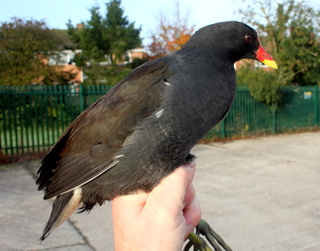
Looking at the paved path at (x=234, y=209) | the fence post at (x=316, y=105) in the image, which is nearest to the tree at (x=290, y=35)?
the fence post at (x=316, y=105)

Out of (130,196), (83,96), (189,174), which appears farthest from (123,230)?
(83,96)

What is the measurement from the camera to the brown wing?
1890mm

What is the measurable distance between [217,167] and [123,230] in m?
6.26

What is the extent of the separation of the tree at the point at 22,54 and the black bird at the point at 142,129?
12.7 meters

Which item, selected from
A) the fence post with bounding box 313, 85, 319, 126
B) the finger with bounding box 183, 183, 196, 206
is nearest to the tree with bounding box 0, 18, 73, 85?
the fence post with bounding box 313, 85, 319, 126

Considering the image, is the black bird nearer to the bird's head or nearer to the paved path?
the bird's head

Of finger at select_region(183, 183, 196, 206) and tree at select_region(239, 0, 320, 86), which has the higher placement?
tree at select_region(239, 0, 320, 86)

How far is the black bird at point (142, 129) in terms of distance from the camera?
5.89 ft

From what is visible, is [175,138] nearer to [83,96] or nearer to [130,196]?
[130,196]

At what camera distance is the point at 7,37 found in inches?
547

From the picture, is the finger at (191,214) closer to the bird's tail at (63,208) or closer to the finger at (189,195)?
the finger at (189,195)

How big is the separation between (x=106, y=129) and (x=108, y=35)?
64.7 feet

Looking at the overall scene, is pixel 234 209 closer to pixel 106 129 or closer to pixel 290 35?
pixel 106 129

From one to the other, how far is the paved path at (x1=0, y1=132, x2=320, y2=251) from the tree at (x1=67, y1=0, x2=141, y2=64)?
42.1 feet
